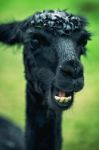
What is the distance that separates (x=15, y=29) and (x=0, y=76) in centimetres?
433

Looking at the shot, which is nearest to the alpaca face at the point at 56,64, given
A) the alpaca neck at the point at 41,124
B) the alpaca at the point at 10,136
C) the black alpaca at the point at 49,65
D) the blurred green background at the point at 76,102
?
the black alpaca at the point at 49,65

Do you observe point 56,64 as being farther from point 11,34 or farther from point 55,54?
point 11,34

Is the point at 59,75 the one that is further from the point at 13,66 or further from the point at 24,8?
the point at 24,8

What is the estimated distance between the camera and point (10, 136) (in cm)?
642

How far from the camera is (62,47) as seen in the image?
14.4 feet

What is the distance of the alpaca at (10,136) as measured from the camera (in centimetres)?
607

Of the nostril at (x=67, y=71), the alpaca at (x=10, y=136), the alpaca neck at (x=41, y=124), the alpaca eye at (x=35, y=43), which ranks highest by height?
the alpaca eye at (x=35, y=43)

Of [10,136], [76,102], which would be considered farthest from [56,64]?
[76,102]

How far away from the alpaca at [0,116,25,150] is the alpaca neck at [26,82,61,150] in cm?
117

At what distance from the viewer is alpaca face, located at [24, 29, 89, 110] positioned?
4207 millimetres

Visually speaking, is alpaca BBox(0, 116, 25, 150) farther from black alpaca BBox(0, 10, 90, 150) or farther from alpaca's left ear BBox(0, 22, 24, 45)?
alpaca's left ear BBox(0, 22, 24, 45)

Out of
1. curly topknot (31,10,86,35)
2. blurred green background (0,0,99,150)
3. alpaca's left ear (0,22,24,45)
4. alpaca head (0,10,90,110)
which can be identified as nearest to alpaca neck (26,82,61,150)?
alpaca head (0,10,90,110)

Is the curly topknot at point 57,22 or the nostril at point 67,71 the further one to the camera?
the curly topknot at point 57,22

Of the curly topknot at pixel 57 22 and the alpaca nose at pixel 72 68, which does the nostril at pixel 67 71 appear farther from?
the curly topknot at pixel 57 22
